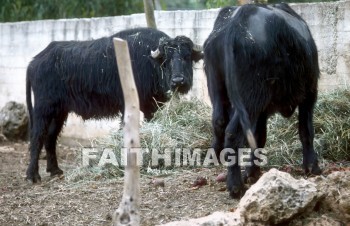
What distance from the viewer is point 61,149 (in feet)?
41.7

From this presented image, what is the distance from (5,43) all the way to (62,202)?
7918 mm

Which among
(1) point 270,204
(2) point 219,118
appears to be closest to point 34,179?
(2) point 219,118

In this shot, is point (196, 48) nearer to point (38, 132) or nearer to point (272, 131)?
point (272, 131)

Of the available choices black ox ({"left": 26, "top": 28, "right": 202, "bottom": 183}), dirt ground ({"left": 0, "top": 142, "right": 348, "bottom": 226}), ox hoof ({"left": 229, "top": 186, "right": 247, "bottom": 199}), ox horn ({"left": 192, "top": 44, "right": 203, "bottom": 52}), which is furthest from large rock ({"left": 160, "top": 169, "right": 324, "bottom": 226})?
ox horn ({"left": 192, "top": 44, "right": 203, "bottom": 52})

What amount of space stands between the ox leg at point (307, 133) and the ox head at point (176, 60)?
2.54 m

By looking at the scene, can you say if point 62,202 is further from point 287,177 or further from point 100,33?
point 100,33

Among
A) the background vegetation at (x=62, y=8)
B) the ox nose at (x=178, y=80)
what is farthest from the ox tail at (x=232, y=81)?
the background vegetation at (x=62, y=8)

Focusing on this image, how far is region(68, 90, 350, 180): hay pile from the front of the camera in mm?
8023

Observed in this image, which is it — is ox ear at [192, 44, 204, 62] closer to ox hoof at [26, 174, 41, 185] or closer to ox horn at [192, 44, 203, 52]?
ox horn at [192, 44, 203, 52]

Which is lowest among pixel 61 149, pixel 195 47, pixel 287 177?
pixel 61 149

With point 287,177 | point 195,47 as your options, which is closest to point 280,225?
point 287,177

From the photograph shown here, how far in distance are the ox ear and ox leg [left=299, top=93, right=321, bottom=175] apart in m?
2.84

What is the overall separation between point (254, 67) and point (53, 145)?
459 cm

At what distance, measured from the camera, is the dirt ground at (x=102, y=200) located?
6359 millimetres
